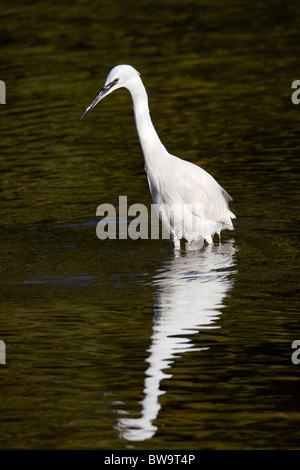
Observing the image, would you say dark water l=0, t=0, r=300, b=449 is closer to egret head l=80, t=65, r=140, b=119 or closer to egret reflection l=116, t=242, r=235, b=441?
egret reflection l=116, t=242, r=235, b=441

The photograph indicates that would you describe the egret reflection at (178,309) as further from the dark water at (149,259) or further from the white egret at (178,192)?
the white egret at (178,192)

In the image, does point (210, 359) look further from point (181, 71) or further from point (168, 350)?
point (181, 71)

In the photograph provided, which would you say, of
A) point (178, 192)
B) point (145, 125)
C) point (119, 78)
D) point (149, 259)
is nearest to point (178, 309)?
point (149, 259)

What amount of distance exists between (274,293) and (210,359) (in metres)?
1.35

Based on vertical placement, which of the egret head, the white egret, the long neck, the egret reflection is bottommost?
the egret reflection

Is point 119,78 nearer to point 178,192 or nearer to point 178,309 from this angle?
point 178,192

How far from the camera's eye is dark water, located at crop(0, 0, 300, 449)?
19.6 ft

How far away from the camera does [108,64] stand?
635 inches

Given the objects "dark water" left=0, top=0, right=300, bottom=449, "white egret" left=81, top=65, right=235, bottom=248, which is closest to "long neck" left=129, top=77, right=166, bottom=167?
"white egret" left=81, top=65, right=235, bottom=248

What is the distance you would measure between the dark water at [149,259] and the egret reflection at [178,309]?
0.02m

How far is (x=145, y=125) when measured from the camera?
9.02 m

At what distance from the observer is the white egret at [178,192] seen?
29.8 ft

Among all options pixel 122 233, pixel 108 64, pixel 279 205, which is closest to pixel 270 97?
pixel 108 64

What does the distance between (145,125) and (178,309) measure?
2.01 metres
